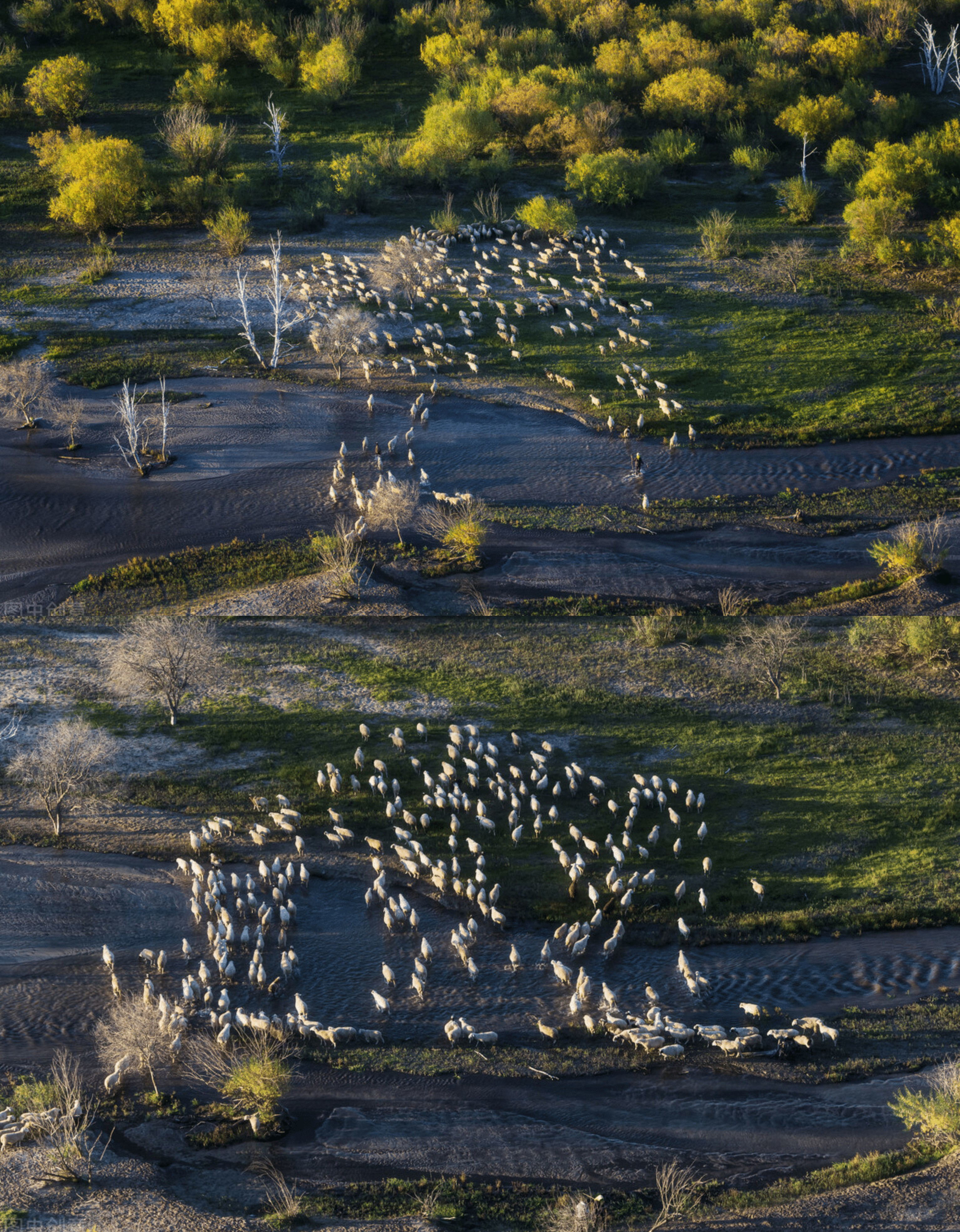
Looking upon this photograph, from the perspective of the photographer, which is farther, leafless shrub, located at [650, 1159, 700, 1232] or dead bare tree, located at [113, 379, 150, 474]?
dead bare tree, located at [113, 379, 150, 474]

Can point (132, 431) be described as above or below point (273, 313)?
below

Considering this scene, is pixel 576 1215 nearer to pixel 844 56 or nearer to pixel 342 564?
pixel 342 564

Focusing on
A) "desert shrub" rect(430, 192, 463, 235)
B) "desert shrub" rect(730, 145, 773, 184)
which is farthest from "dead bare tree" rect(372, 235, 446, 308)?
"desert shrub" rect(730, 145, 773, 184)

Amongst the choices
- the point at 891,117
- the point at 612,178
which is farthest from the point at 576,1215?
the point at 891,117

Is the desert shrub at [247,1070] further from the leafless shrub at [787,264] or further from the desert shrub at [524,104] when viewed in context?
the desert shrub at [524,104]

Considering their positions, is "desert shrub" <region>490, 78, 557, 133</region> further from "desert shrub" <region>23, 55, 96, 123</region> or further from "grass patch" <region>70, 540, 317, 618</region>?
"grass patch" <region>70, 540, 317, 618</region>

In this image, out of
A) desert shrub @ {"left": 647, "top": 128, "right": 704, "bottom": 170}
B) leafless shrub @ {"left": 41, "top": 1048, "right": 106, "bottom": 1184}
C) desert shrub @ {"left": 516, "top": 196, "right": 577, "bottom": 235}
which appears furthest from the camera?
desert shrub @ {"left": 647, "top": 128, "right": 704, "bottom": 170}

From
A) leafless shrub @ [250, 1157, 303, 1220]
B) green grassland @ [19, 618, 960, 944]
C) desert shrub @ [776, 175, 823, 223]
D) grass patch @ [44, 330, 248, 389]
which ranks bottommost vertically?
leafless shrub @ [250, 1157, 303, 1220]

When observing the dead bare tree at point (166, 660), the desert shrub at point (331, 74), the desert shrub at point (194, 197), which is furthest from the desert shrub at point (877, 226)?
the dead bare tree at point (166, 660)
